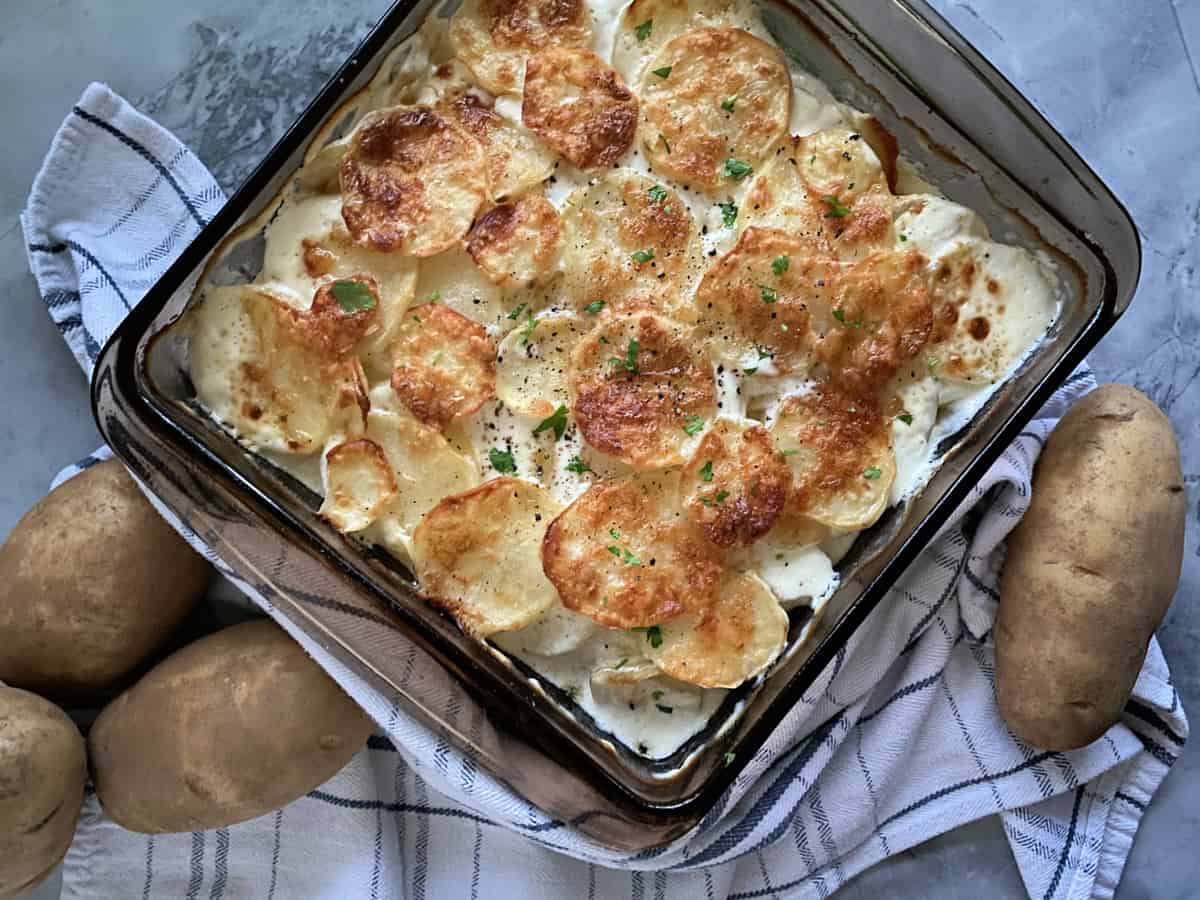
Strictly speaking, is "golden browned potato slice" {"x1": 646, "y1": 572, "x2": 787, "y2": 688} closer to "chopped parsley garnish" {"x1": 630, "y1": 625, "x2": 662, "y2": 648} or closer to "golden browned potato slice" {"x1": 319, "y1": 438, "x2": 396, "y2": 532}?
"chopped parsley garnish" {"x1": 630, "y1": 625, "x2": 662, "y2": 648}

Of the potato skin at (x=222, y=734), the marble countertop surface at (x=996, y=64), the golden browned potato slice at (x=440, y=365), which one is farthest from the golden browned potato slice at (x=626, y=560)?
the marble countertop surface at (x=996, y=64)

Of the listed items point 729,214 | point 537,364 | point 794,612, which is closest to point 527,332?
point 537,364

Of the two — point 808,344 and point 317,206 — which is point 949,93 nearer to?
point 808,344

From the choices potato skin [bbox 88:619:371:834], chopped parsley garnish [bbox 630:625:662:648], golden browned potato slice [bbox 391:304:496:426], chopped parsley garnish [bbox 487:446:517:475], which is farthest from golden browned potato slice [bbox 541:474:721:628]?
potato skin [bbox 88:619:371:834]

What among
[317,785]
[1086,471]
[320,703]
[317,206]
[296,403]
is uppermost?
[1086,471]

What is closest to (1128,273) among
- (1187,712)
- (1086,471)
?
(1086,471)
